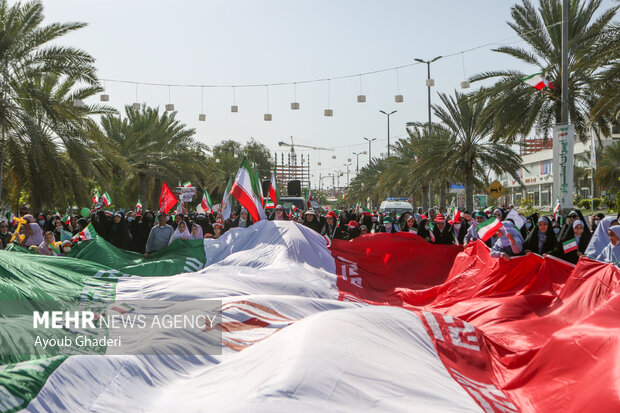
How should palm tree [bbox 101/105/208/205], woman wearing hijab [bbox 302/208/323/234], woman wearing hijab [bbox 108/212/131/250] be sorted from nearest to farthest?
woman wearing hijab [bbox 108/212/131/250], woman wearing hijab [bbox 302/208/323/234], palm tree [bbox 101/105/208/205]

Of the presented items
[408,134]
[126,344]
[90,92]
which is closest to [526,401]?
[126,344]

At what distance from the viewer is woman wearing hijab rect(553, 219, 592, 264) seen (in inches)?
370

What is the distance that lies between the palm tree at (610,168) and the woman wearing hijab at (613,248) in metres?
33.8

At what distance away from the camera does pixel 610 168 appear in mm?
38781

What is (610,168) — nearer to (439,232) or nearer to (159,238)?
(439,232)

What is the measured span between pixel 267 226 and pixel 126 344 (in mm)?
6359

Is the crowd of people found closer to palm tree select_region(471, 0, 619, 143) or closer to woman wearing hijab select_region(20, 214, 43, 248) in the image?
woman wearing hijab select_region(20, 214, 43, 248)

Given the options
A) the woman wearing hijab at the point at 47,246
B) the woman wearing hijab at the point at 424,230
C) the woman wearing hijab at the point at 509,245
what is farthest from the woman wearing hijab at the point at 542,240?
the woman wearing hijab at the point at 47,246

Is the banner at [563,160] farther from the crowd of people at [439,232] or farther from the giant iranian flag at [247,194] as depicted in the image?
the giant iranian flag at [247,194]

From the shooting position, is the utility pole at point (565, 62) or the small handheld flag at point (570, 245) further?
the utility pole at point (565, 62)

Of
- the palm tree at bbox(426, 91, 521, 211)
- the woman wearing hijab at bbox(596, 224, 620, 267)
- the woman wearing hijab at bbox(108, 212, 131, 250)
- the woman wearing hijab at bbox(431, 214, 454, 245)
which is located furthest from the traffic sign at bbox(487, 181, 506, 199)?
the woman wearing hijab at bbox(596, 224, 620, 267)

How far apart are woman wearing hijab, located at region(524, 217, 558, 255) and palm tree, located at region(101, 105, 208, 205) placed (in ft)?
72.0

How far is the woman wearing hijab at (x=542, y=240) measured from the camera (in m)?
10.0

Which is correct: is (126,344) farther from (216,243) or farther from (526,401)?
(216,243)
